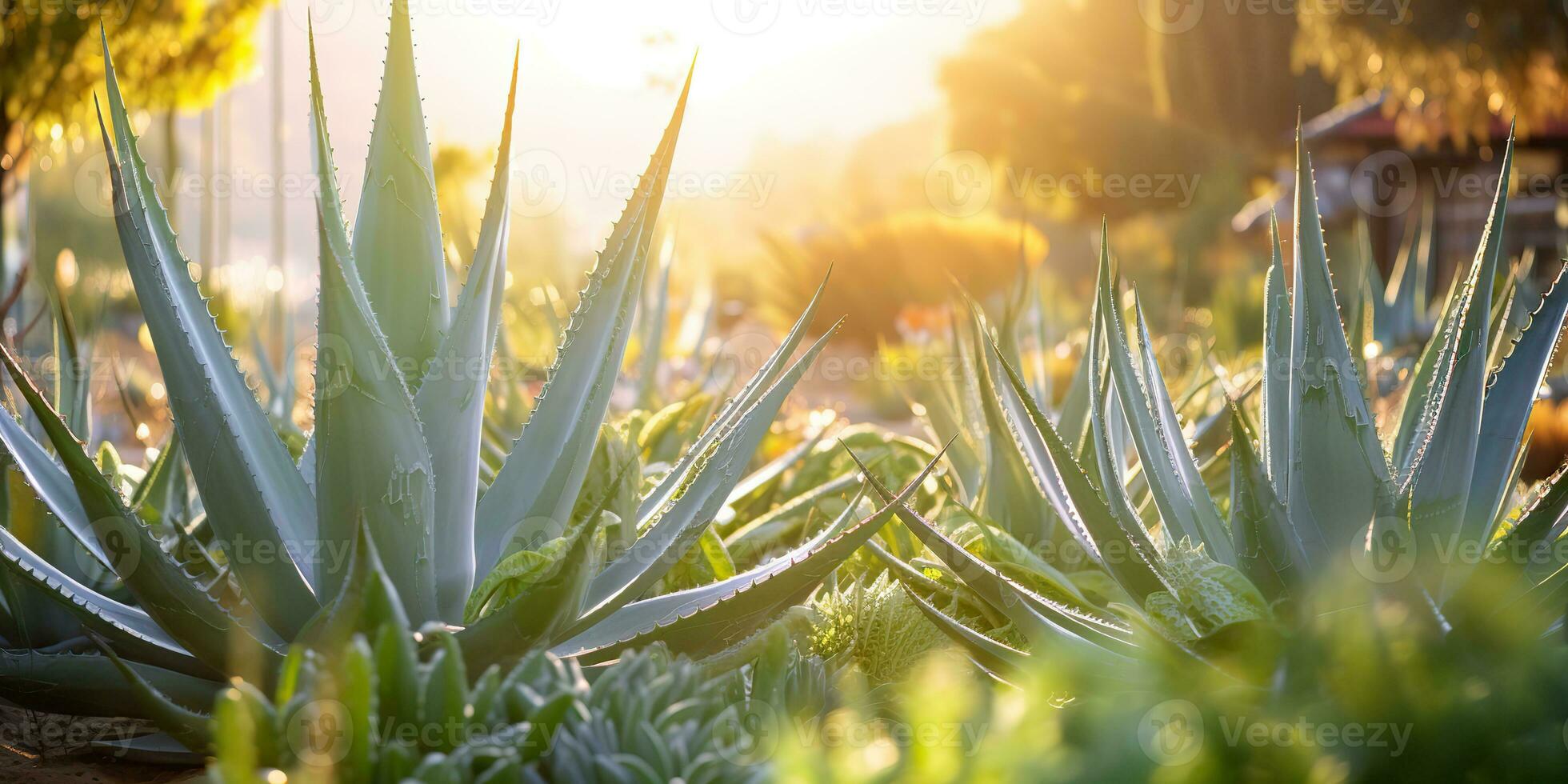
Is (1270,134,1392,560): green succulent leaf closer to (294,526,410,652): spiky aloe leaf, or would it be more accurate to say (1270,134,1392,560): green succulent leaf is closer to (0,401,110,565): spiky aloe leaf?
(294,526,410,652): spiky aloe leaf

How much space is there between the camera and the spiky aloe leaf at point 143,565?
1393 mm

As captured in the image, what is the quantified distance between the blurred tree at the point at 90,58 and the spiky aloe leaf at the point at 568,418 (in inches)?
134

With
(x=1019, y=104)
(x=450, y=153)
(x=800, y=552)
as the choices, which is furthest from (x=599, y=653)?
(x=1019, y=104)

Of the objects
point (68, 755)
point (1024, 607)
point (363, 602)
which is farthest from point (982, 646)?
point (68, 755)

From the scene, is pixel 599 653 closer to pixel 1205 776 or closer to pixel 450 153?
pixel 1205 776

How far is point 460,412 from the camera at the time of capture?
1.66 m

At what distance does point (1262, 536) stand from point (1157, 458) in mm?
261

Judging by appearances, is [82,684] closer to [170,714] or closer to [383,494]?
[170,714]

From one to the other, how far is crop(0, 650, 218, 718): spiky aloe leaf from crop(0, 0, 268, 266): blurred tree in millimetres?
3390

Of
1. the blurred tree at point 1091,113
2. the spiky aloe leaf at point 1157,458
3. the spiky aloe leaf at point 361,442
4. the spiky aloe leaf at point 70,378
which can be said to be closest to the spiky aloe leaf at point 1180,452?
the spiky aloe leaf at point 1157,458

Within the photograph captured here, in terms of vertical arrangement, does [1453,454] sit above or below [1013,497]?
above

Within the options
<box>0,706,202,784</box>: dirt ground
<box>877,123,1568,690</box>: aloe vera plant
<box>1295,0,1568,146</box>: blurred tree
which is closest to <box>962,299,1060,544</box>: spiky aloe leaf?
<box>877,123,1568,690</box>: aloe vera plant

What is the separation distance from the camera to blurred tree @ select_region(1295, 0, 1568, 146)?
8.81 meters

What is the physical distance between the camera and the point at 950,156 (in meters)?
28.3
